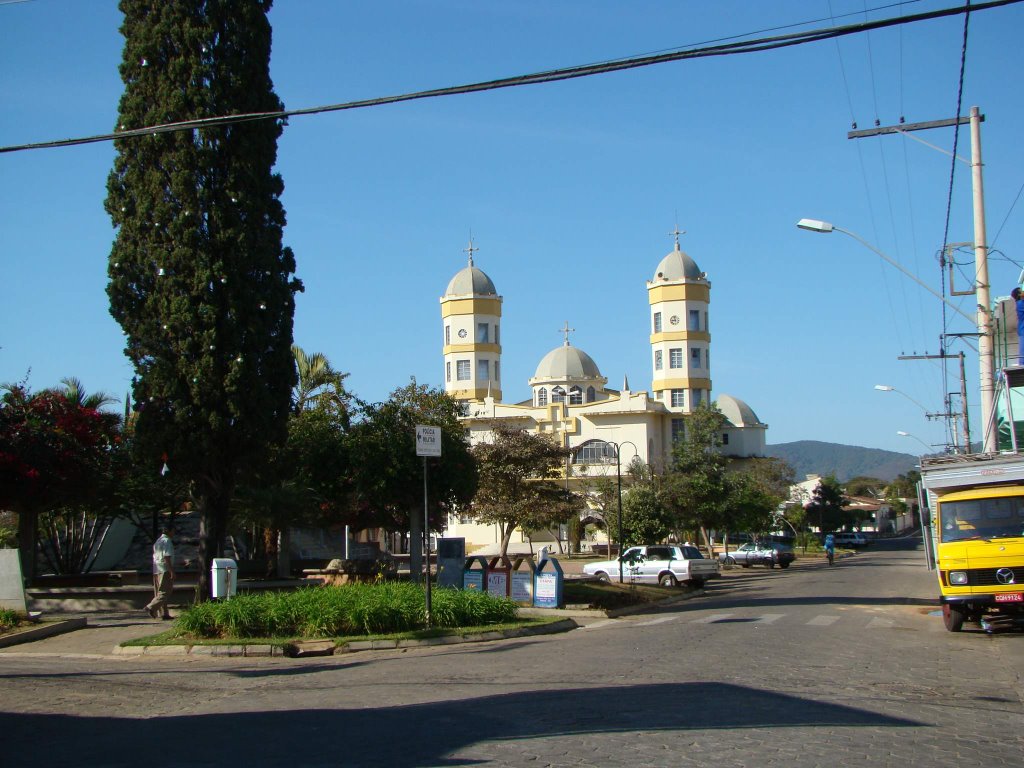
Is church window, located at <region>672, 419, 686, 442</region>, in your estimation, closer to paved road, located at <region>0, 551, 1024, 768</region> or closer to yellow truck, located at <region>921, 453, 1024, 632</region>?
yellow truck, located at <region>921, 453, 1024, 632</region>

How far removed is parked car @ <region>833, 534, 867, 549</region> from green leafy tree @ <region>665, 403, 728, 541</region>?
1677 inches

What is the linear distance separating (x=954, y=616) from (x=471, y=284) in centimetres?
6188

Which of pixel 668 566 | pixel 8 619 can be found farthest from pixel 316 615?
pixel 668 566

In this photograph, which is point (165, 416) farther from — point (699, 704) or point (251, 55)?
point (699, 704)

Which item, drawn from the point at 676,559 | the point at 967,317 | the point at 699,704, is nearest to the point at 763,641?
A: the point at 699,704

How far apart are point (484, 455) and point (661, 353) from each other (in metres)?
44.4

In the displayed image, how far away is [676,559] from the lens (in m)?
34.4

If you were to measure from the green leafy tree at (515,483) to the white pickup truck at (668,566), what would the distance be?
10.0ft

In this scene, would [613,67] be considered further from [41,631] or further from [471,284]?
[471,284]

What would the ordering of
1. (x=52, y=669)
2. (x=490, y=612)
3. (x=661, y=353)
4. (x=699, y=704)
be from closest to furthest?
(x=699, y=704) → (x=52, y=669) → (x=490, y=612) → (x=661, y=353)

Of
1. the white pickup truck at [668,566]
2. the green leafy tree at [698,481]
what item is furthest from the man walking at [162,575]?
the green leafy tree at [698,481]

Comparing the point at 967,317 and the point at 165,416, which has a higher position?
the point at 967,317

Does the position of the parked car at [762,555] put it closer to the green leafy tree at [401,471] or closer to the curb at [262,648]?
the green leafy tree at [401,471]

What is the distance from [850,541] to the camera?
289ft
